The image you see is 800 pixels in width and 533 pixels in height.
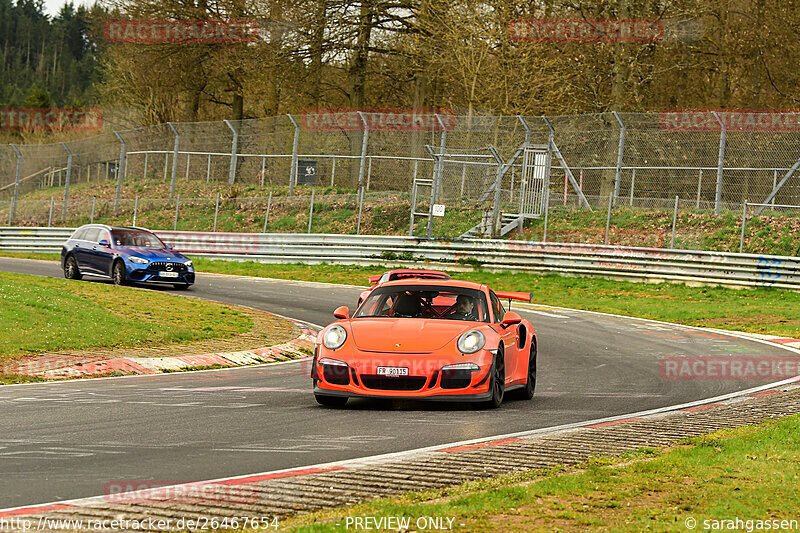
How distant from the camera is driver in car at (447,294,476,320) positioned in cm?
1113

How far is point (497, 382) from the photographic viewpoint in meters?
10.4

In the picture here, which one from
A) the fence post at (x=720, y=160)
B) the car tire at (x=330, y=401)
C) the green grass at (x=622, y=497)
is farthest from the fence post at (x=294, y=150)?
the green grass at (x=622, y=497)

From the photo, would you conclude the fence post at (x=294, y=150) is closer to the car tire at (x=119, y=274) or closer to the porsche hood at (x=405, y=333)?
the car tire at (x=119, y=274)

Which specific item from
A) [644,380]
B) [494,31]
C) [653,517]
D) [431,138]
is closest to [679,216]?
[431,138]

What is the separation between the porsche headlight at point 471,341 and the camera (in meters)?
10.1

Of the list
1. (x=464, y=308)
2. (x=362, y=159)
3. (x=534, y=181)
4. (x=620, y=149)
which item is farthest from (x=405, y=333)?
(x=362, y=159)

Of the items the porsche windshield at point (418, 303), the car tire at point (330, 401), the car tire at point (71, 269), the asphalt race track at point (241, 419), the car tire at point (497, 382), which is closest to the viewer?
the asphalt race track at point (241, 419)

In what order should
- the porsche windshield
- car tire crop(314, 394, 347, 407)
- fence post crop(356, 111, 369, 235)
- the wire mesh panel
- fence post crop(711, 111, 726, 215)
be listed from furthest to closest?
fence post crop(356, 111, 369, 235) → the wire mesh panel → fence post crop(711, 111, 726, 215) → the porsche windshield → car tire crop(314, 394, 347, 407)

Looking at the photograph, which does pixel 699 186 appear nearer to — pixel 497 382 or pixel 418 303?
pixel 418 303

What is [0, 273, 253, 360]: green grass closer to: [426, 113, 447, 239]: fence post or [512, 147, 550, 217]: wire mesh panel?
[426, 113, 447, 239]: fence post

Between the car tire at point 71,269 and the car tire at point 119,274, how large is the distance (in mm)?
1569

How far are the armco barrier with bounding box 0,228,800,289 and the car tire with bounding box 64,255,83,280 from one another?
8.71 meters

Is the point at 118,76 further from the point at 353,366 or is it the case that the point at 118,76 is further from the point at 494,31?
the point at 353,366

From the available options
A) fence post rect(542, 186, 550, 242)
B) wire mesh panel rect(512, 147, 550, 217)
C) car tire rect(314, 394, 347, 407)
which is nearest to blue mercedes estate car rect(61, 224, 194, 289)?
fence post rect(542, 186, 550, 242)
